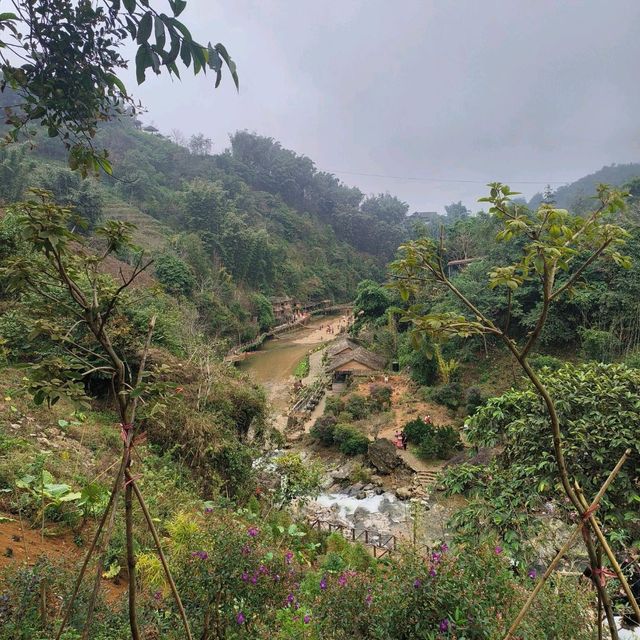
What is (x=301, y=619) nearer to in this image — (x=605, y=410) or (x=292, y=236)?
(x=605, y=410)

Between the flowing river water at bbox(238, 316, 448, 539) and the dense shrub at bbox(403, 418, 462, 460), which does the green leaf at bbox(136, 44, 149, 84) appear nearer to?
the flowing river water at bbox(238, 316, 448, 539)

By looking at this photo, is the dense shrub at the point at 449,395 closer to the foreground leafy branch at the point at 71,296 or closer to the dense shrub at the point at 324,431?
the dense shrub at the point at 324,431

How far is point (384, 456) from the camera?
40.5ft

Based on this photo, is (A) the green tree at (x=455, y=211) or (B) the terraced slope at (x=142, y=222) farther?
(A) the green tree at (x=455, y=211)

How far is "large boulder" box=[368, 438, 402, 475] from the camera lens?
40.2ft

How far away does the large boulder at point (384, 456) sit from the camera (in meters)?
12.2

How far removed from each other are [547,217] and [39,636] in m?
3.16

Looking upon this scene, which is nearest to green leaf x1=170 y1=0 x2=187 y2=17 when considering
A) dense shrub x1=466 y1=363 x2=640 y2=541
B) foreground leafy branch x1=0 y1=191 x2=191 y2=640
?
foreground leafy branch x1=0 y1=191 x2=191 y2=640

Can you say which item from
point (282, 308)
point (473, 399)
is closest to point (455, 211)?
point (282, 308)

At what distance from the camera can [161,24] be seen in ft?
4.60

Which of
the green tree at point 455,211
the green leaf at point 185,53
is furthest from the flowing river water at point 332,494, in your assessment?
the green tree at point 455,211

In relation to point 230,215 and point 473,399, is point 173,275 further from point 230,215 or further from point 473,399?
point 473,399

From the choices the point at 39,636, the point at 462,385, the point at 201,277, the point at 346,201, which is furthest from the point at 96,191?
the point at 346,201

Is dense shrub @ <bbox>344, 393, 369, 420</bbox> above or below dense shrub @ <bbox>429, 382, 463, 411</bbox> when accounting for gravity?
below
